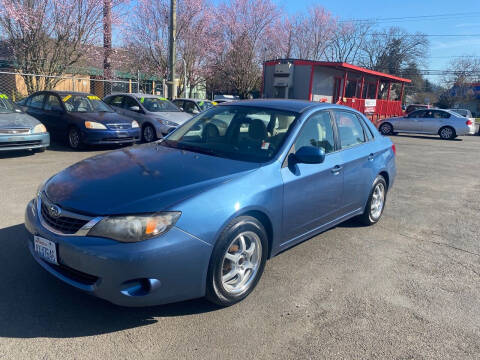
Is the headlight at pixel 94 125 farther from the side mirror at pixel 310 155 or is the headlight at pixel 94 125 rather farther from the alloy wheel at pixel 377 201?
the side mirror at pixel 310 155

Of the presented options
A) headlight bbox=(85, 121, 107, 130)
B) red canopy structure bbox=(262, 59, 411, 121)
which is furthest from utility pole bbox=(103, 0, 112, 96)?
headlight bbox=(85, 121, 107, 130)

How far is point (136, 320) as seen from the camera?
2795mm

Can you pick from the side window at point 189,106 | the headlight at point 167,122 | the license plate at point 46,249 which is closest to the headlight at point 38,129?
the headlight at point 167,122

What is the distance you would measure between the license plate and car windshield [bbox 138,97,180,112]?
9.33 m

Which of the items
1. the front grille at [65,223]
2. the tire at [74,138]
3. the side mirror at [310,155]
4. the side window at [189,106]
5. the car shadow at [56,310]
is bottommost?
the car shadow at [56,310]

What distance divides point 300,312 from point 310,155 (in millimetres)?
1321

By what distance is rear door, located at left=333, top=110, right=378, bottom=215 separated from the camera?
4266 millimetres

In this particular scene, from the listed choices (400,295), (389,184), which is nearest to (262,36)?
(389,184)

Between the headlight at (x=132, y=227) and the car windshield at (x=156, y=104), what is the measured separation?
9.69 metres

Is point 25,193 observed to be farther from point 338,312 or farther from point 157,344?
point 338,312

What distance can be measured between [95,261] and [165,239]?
461 mm

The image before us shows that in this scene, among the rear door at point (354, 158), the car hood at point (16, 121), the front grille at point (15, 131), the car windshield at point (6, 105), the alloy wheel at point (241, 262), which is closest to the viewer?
the alloy wheel at point (241, 262)

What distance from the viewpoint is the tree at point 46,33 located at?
1566 cm

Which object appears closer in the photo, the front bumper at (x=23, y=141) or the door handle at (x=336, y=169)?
the door handle at (x=336, y=169)
